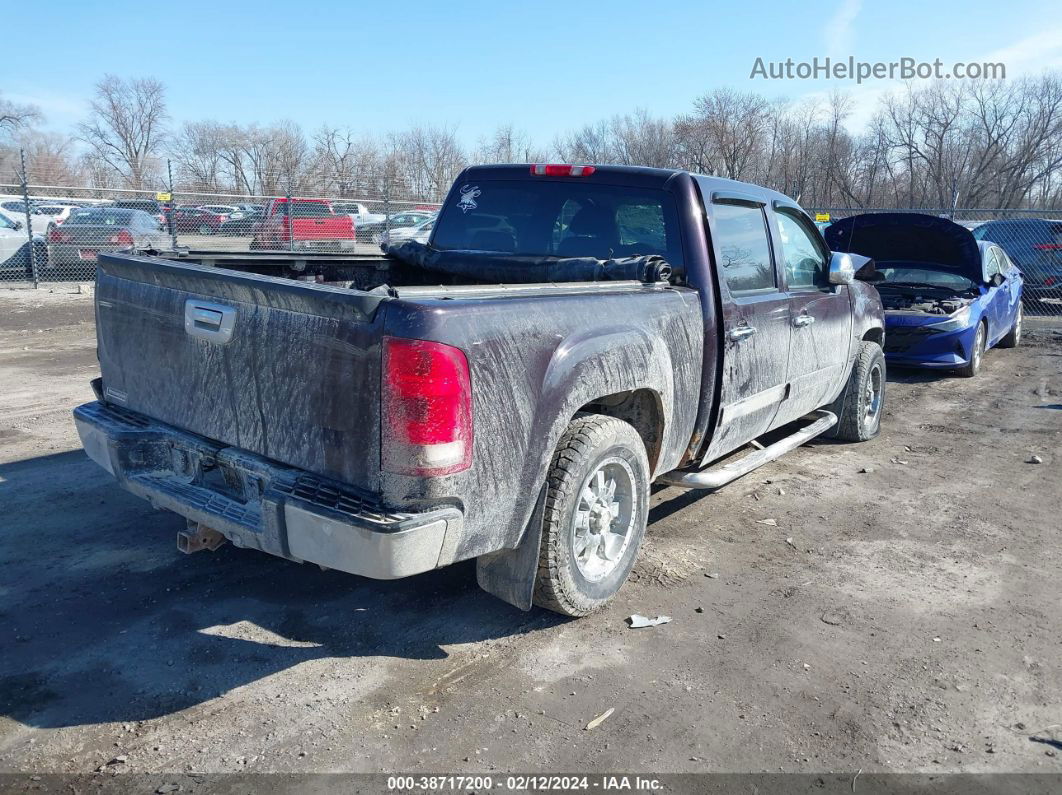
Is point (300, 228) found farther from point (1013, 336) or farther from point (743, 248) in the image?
point (743, 248)

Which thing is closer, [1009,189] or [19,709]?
[19,709]

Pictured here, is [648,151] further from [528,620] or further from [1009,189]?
[528,620]

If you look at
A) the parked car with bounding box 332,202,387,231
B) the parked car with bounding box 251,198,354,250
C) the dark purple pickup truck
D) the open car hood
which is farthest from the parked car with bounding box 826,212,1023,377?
the parked car with bounding box 332,202,387,231

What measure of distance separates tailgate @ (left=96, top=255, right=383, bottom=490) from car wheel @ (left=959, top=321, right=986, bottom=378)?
8.97m

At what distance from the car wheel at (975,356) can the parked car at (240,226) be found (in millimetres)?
15379

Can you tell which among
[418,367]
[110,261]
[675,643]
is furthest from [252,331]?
[675,643]

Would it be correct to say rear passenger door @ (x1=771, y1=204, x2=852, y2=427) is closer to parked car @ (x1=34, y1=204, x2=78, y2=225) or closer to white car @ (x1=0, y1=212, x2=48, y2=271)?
white car @ (x1=0, y1=212, x2=48, y2=271)

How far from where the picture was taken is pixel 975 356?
10117mm

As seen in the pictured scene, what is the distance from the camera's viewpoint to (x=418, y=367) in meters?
2.81

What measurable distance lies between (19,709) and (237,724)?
794mm

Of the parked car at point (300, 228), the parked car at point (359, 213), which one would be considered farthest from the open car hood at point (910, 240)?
the parked car at point (359, 213)

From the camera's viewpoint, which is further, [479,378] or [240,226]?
[240,226]

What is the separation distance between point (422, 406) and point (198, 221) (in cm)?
1908

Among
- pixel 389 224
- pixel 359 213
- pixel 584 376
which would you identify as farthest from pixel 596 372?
pixel 359 213
